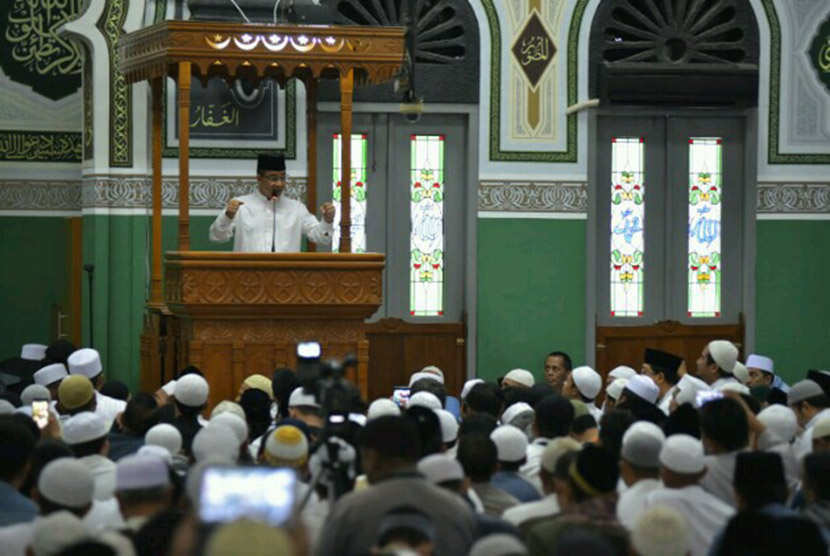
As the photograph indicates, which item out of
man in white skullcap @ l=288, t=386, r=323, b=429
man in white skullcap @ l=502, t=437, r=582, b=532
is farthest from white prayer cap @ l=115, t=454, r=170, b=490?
man in white skullcap @ l=288, t=386, r=323, b=429

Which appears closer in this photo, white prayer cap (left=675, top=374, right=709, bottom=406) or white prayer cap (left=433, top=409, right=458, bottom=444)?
white prayer cap (left=433, top=409, right=458, bottom=444)

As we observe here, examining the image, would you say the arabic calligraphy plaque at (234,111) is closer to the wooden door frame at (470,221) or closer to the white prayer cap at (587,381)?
the wooden door frame at (470,221)

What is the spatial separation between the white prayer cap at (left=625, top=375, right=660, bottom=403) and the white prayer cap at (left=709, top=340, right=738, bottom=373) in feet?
2.94

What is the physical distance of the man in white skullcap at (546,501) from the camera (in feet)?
16.0

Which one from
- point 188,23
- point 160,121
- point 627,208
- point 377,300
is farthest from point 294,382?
point 627,208

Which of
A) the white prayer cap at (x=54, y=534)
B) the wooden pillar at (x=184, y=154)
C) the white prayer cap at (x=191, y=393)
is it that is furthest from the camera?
the wooden pillar at (x=184, y=154)

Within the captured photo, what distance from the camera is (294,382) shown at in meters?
7.71

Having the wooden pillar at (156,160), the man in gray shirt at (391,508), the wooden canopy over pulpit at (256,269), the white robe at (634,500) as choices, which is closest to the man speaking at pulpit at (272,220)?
the wooden canopy over pulpit at (256,269)

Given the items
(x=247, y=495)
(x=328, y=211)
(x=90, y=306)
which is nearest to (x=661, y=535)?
(x=247, y=495)

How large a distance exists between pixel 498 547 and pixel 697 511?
50.9 inches

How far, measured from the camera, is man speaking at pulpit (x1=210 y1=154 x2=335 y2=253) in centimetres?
974

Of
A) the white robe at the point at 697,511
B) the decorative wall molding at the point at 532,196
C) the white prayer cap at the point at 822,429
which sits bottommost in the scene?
the white robe at the point at 697,511

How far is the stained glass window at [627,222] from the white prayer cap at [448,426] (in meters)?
5.56

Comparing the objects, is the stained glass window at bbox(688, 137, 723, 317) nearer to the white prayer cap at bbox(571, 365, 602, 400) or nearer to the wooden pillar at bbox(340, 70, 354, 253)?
the wooden pillar at bbox(340, 70, 354, 253)
